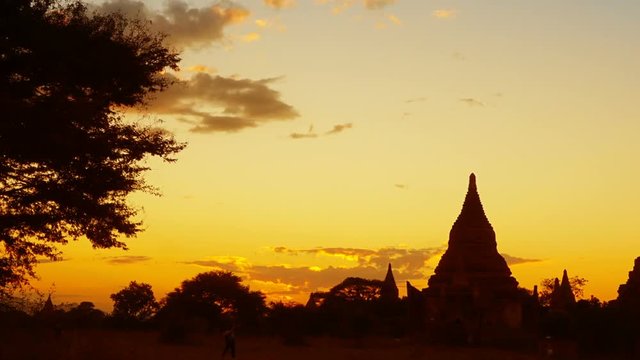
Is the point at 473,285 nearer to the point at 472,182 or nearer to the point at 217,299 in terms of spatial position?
the point at 472,182

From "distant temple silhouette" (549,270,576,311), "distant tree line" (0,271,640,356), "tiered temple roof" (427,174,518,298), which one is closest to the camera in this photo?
"distant tree line" (0,271,640,356)

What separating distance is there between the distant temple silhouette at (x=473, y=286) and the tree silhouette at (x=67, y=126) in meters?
31.6

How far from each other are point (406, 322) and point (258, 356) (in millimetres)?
27261

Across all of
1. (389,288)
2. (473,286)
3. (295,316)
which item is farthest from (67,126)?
(389,288)

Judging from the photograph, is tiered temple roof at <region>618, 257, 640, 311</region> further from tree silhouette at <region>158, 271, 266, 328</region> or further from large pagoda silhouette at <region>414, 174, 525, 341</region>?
tree silhouette at <region>158, 271, 266, 328</region>

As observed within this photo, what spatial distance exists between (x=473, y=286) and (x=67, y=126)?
35.5 m

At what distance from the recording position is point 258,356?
108ft

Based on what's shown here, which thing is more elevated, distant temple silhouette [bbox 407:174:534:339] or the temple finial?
the temple finial

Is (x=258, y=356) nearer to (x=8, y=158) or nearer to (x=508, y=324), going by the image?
(x=8, y=158)

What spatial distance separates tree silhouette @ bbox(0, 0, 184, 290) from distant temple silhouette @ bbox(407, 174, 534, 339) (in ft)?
104

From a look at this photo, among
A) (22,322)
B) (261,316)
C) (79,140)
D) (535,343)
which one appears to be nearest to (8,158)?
(79,140)

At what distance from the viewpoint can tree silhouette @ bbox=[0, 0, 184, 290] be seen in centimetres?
1758

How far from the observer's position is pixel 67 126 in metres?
17.7

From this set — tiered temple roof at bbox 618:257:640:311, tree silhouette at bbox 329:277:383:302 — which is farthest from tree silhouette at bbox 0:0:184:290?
tree silhouette at bbox 329:277:383:302
